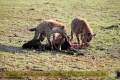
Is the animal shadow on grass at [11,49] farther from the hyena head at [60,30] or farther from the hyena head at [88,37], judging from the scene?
the hyena head at [88,37]

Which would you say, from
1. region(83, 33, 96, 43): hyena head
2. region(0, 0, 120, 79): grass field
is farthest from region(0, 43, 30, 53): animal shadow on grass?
region(83, 33, 96, 43): hyena head

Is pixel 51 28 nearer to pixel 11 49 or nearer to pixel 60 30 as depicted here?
pixel 60 30

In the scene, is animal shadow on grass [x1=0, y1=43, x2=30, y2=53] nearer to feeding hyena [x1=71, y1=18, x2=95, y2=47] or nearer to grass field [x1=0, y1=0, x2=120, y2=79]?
grass field [x1=0, y1=0, x2=120, y2=79]

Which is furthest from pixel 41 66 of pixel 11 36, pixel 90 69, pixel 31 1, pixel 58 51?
pixel 31 1

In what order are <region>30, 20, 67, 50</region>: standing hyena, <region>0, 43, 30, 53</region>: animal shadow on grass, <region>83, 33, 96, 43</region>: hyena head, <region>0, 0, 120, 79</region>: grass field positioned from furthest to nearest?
<region>83, 33, 96, 43</region>: hyena head
<region>30, 20, 67, 50</region>: standing hyena
<region>0, 43, 30, 53</region>: animal shadow on grass
<region>0, 0, 120, 79</region>: grass field

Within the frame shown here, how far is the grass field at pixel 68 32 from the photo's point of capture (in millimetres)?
8961

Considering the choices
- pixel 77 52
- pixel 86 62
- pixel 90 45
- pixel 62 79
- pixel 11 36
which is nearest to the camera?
pixel 62 79

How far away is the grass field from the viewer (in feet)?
29.4

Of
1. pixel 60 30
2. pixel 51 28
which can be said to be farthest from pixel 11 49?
pixel 60 30

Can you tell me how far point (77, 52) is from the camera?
1031cm

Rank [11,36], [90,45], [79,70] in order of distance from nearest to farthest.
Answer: [79,70]
[90,45]
[11,36]

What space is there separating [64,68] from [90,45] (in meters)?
3.02

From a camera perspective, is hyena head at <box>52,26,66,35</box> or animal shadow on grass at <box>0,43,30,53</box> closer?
animal shadow on grass at <box>0,43,30,53</box>

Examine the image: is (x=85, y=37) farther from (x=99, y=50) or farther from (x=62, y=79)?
(x=62, y=79)
